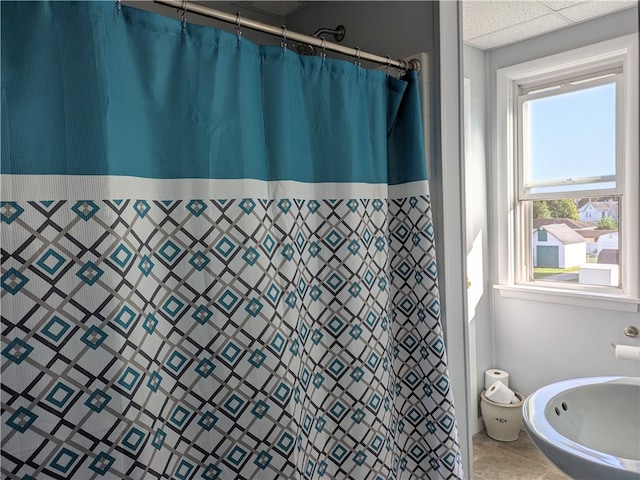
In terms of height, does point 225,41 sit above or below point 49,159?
above

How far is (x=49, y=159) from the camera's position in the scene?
25.5 inches

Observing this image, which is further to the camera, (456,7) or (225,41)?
Answer: (456,7)

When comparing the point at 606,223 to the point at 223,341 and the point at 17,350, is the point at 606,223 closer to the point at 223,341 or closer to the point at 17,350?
the point at 223,341

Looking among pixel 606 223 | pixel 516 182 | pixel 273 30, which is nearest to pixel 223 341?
pixel 273 30

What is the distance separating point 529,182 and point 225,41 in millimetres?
1462

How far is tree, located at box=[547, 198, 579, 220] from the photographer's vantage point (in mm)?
1831

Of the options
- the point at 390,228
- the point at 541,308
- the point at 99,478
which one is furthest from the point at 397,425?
the point at 541,308

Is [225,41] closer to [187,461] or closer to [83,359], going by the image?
[83,359]

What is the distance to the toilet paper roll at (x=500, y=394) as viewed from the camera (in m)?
1.69

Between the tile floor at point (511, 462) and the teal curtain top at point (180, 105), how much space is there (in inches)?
45.5

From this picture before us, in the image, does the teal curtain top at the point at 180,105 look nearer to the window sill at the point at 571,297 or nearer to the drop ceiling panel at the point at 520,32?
the drop ceiling panel at the point at 520,32

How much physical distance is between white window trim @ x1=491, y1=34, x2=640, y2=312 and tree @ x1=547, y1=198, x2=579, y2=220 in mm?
173

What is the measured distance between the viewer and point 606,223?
1784 mm

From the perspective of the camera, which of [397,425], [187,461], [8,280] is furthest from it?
[397,425]
